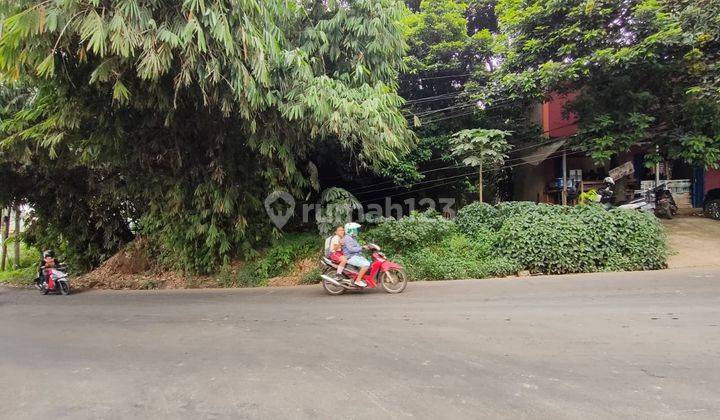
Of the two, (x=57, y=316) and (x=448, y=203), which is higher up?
(x=448, y=203)

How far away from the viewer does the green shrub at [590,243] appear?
10.3 m

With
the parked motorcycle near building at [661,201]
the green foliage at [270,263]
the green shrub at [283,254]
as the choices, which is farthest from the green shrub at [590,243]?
the green foliage at [270,263]

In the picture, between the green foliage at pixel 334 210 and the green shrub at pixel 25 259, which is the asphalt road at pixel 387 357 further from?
the green shrub at pixel 25 259

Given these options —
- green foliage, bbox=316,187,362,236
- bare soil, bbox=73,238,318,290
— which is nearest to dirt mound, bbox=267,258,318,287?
bare soil, bbox=73,238,318,290

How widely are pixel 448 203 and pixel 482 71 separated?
183 inches

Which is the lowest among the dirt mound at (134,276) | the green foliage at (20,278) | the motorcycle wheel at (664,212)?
the green foliage at (20,278)

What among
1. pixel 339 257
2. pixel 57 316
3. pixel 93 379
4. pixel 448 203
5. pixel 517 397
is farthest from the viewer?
pixel 448 203

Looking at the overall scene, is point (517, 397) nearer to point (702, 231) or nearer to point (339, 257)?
point (339, 257)

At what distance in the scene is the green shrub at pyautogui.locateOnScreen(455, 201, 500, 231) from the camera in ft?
38.6

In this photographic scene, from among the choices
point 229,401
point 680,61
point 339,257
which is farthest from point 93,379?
point 680,61

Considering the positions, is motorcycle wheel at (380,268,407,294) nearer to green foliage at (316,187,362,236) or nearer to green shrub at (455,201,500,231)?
green foliage at (316,187,362,236)

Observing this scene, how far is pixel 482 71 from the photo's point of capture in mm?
14867

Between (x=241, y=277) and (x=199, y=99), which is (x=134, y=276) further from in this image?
(x=199, y=99)

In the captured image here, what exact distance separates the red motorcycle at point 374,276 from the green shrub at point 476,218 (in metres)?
3.29
